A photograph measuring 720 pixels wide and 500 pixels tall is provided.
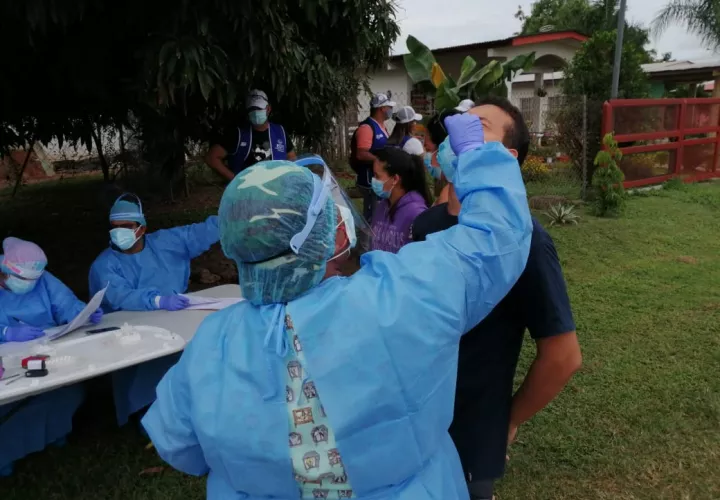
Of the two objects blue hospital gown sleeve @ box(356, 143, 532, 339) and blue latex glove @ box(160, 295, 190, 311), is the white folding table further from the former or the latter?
blue hospital gown sleeve @ box(356, 143, 532, 339)

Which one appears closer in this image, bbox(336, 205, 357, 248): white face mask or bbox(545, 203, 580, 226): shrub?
bbox(336, 205, 357, 248): white face mask

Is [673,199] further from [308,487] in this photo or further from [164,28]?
[308,487]

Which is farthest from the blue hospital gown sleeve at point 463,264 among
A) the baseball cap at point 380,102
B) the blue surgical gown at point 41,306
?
the baseball cap at point 380,102

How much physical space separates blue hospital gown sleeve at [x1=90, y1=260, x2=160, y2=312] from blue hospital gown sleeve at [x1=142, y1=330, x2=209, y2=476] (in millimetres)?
2402

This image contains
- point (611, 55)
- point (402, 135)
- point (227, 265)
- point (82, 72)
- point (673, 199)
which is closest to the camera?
point (82, 72)

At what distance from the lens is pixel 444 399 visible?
1150 millimetres

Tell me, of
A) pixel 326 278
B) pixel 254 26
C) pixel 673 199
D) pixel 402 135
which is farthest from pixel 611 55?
pixel 326 278

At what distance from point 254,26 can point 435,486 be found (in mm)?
3006

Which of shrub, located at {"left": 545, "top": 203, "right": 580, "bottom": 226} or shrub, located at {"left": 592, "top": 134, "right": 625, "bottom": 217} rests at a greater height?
shrub, located at {"left": 592, "top": 134, "right": 625, "bottom": 217}

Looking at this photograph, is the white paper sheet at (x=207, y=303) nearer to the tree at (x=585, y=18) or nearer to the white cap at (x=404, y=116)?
the white cap at (x=404, y=116)

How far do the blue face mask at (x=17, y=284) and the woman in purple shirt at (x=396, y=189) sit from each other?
1889 mm

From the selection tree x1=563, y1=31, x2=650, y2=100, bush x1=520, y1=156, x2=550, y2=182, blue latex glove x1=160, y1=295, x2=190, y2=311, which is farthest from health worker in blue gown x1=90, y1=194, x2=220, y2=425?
tree x1=563, y1=31, x2=650, y2=100

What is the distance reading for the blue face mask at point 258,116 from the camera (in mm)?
4828

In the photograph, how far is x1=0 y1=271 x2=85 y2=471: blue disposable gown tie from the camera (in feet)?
10.1
